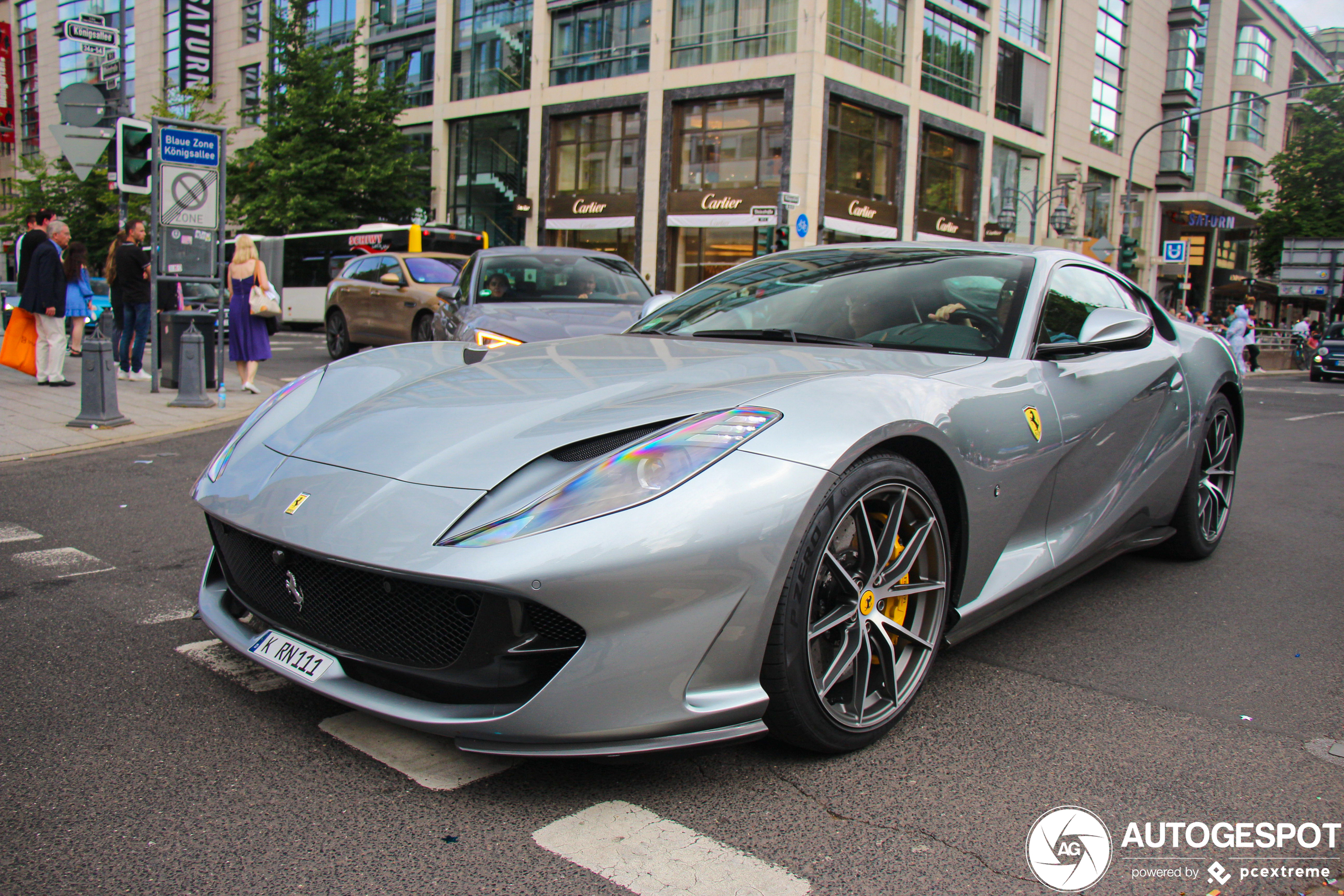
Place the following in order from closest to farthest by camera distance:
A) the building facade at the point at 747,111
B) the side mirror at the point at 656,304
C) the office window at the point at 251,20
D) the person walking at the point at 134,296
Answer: the side mirror at the point at 656,304 < the person walking at the point at 134,296 < the building facade at the point at 747,111 < the office window at the point at 251,20

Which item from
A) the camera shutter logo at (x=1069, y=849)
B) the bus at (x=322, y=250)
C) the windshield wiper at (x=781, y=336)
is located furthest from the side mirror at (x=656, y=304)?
the bus at (x=322, y=250)

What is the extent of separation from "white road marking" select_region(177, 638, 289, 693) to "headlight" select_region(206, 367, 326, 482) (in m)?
0.48

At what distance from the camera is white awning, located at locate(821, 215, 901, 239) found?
28656mm

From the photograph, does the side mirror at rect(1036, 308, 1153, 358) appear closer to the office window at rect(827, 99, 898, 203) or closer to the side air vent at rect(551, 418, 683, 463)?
the side air vent at rect(551, 418, 683, 463)

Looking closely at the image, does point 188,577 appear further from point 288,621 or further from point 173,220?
point 173,220

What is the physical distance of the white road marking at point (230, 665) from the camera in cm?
275

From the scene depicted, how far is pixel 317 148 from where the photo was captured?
100 ft

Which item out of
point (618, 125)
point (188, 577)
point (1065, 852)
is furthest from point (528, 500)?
point (618, 125)

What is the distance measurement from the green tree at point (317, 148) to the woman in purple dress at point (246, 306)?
20.8 meters

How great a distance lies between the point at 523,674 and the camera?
2068 mm

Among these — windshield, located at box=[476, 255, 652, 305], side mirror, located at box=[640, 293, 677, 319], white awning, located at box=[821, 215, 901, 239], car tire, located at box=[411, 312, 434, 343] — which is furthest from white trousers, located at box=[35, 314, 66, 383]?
white awning, located at box=[821, 215, 901, 239]

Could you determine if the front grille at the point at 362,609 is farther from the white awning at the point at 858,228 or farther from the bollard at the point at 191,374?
the white awning at the point at 858,228

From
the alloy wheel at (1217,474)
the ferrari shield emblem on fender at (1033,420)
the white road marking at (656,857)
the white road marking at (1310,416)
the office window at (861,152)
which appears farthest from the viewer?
the office window at (861,152)

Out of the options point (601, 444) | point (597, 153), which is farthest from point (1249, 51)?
point (601, 444)
